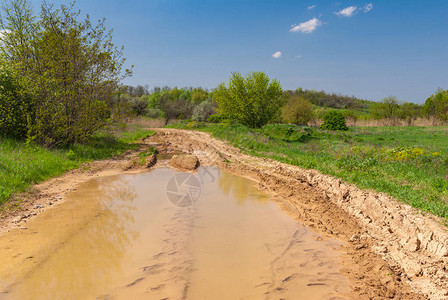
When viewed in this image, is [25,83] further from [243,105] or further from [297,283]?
[243,105]

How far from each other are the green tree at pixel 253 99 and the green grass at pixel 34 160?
15.0 m

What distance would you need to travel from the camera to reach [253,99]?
2745 centimetres

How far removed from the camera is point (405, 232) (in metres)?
5.09

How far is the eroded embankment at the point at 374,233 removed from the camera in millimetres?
3836

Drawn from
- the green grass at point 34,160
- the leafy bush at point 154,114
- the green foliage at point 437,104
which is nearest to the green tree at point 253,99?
the green grass at point 34,160

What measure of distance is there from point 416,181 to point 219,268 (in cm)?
648

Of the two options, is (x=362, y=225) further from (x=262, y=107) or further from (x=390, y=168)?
(x=262, y=107)

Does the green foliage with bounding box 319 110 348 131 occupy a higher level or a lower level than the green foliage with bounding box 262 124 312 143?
higher

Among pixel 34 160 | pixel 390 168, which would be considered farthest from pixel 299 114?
pixel 34 160

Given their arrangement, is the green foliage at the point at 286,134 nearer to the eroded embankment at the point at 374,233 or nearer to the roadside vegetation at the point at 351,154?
the roadside vegetation at the point at 351,154

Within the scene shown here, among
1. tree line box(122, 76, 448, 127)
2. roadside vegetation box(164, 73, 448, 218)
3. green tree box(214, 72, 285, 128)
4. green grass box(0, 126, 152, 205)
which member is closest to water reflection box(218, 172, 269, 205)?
roadside vegetation box(164, 73, 448, 218)

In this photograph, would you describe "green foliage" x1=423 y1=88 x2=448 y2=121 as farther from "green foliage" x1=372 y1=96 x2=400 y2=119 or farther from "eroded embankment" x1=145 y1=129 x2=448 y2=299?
"eroded embankment" x1=145 y1=129 x2=448 y2=299

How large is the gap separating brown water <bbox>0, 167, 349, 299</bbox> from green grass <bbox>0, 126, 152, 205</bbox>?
199cm

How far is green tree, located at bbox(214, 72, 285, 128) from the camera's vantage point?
27.4 meters
